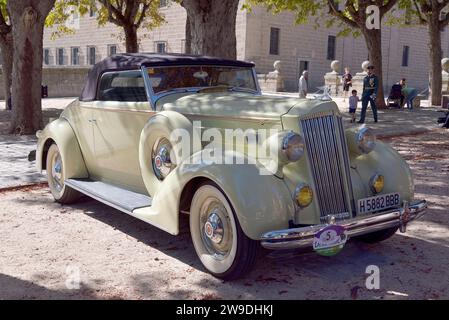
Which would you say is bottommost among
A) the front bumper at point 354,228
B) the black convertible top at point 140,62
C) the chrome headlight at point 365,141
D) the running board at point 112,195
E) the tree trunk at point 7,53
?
the running board at point 112,195

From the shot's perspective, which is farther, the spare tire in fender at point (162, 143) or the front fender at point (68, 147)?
the front fender at point (68, 147)

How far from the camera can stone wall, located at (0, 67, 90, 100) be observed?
30.8 metres

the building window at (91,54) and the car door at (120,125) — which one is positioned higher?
the building window at (91,54)

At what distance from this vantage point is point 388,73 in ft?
150

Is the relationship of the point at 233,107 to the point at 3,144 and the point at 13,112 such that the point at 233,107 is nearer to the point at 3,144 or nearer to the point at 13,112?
the point at 3,144

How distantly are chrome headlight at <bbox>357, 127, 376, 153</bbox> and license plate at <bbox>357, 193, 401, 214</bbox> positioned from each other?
48cm

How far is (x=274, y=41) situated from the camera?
39.6 metres

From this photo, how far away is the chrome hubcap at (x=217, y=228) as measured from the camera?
4234 mm

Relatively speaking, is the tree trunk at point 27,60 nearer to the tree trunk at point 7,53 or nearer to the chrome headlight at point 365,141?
the tree trunk at point 7,53

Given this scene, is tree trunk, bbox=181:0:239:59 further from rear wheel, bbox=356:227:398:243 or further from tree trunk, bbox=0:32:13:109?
tree trunk, bbox=0:32:13:109

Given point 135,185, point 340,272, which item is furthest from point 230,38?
point 340,272

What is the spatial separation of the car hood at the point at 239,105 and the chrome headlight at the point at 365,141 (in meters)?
0.49

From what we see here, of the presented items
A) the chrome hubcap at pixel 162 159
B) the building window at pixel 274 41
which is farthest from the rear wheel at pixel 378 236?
the building window at pixel 274 41

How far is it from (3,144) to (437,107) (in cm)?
1834
